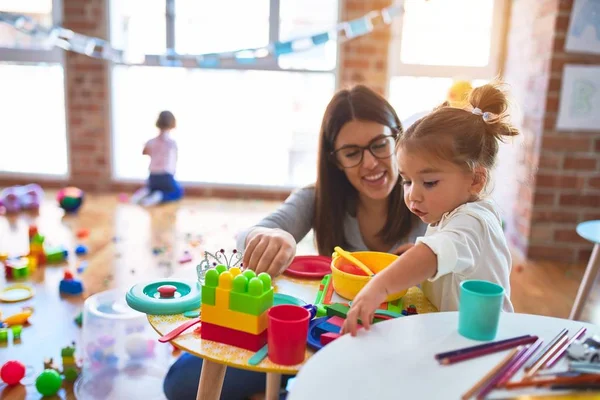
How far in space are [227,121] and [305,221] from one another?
297 centimetres

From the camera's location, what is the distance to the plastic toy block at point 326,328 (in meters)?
0.81

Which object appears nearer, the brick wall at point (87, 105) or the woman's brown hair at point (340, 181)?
the woman's brown hair at point (340, 181)

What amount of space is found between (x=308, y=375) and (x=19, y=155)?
4437 mm

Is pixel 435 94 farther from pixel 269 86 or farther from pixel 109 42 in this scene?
pixel 109 42

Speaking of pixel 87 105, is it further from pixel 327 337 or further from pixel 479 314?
pixel 479 314

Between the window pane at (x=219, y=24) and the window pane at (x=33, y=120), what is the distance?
1.02 metres

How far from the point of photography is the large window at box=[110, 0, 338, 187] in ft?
13.2

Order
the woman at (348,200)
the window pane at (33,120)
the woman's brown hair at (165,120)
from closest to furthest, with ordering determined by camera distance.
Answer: the woman at (348,200) < the woman's brown hair at (165,120) < the window pane at (33,120)

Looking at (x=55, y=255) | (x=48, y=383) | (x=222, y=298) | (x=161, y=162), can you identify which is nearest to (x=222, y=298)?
(x=222, y=298)

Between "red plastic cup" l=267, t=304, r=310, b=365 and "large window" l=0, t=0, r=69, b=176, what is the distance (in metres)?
3.94

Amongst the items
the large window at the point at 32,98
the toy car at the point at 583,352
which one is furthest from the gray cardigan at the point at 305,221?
the large window at the point at 32,98

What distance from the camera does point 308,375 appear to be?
2.05ft

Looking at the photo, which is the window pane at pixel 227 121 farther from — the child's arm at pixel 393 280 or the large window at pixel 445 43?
the child's arm at pixel 393 280

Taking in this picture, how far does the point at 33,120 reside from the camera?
4348mm
